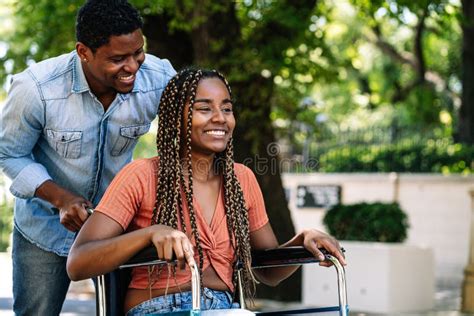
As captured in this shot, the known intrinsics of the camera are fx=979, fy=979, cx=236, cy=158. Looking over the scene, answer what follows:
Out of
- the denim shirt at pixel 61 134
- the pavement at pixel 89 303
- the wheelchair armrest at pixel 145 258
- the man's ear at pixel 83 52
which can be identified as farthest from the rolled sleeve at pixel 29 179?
the pavement at pixel 89 303

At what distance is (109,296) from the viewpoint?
367 cm

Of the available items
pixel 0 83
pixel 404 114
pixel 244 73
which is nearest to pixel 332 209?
pixel 244 73

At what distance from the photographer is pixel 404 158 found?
18047 millimetres

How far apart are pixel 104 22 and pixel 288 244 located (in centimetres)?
113

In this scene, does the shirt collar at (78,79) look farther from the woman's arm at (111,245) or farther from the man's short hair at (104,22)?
the woman's arm at (111,245)

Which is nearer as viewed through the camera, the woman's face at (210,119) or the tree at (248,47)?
the woman's face at (210,119)

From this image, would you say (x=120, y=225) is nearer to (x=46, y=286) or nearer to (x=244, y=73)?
(x=46, y=286)

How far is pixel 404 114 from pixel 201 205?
24792 millimetres

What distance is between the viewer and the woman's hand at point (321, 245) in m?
3.68

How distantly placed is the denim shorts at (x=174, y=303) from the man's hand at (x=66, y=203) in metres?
0.39

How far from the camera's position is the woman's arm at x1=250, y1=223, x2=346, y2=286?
369 cm

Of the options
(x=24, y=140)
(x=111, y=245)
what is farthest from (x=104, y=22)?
(x=111, y=245)

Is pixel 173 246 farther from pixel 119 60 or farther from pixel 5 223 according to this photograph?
pixel 5 223

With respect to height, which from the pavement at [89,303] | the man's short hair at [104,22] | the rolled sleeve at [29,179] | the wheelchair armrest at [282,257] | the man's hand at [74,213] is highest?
the man's short hair at [104,22]
